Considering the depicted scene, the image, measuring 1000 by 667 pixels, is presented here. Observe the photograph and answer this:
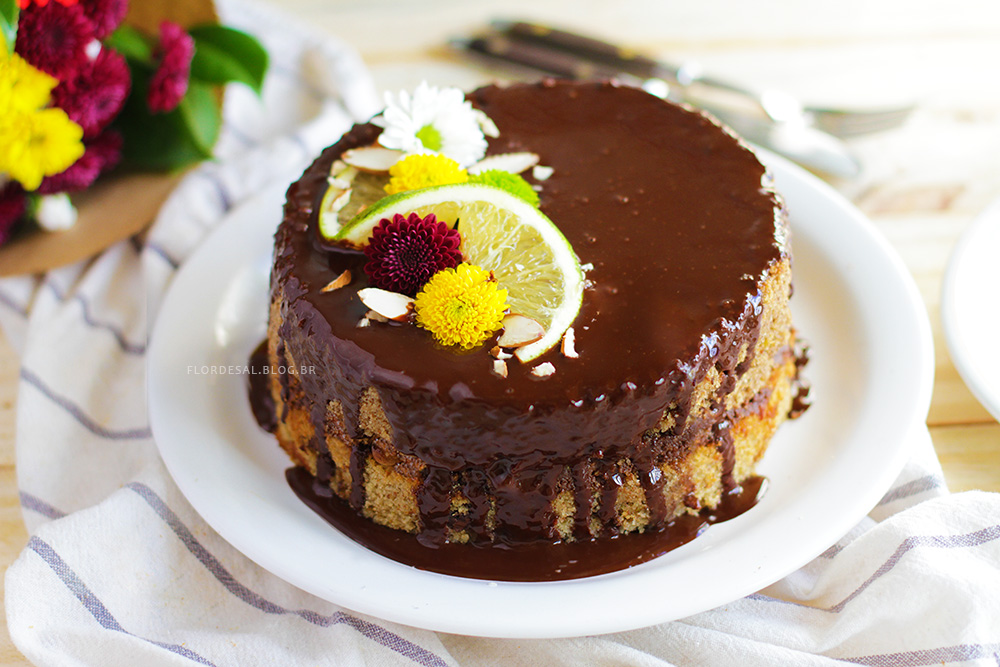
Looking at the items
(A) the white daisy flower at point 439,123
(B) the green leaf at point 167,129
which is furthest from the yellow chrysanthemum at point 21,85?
(A) the white daisy flower at point 439,123

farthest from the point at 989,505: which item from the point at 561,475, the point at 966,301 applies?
the point at 561,475

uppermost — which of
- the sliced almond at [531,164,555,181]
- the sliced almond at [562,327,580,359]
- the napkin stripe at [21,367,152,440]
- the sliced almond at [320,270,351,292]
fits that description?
the sliced almond at [531,164,555,181]

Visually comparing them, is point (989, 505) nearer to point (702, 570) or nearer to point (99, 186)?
point (702, 570)

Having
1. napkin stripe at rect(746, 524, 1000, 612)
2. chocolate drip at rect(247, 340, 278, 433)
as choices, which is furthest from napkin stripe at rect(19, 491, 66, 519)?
napkin stripe at rect(746, 524, 1000, 612)

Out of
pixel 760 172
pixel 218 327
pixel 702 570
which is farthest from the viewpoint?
pixel 218 327

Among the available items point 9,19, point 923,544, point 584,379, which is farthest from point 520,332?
point 9,19

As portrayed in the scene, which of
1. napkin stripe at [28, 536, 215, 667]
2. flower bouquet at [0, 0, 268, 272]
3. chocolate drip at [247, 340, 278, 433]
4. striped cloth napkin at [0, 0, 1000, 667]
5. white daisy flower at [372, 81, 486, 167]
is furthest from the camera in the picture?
flower bouquet at [0, 0, 268, 272]

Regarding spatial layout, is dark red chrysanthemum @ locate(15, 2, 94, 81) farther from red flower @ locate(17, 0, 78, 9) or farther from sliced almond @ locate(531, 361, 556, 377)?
sliced almond @ locate(531, 361, 556, 377)
